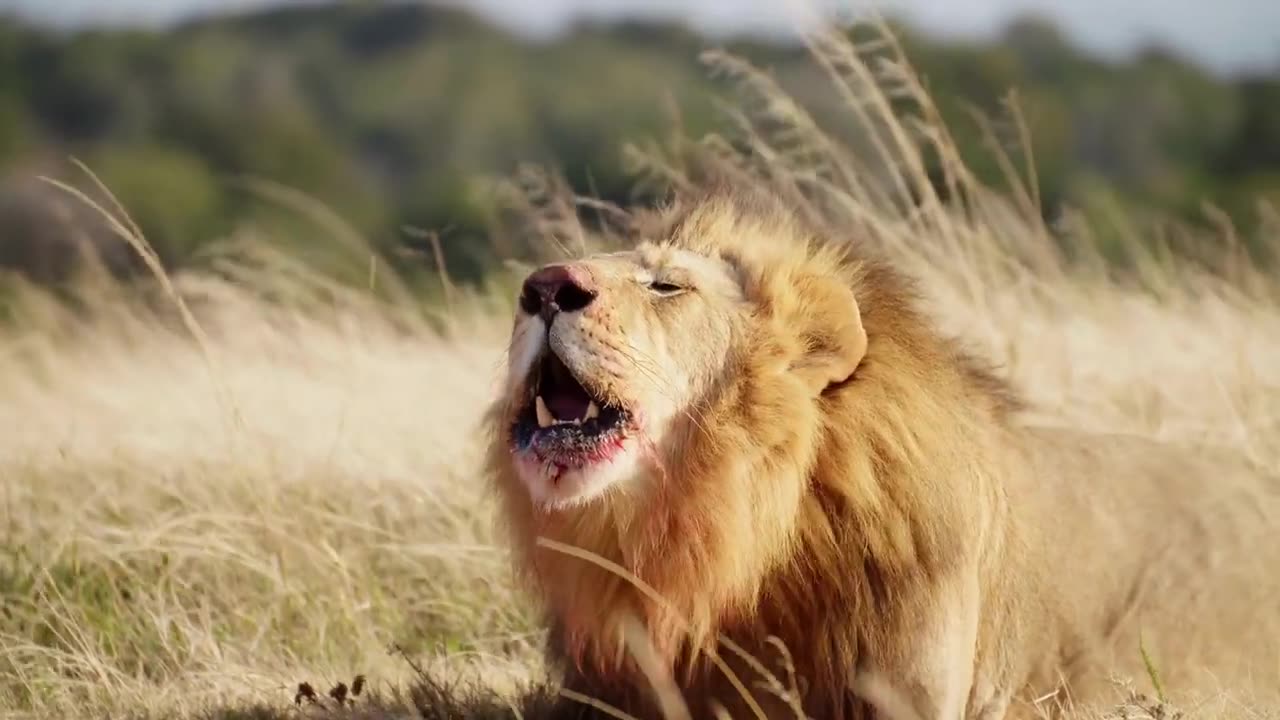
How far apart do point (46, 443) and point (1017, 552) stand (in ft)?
12.9

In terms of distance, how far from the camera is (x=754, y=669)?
3.75m

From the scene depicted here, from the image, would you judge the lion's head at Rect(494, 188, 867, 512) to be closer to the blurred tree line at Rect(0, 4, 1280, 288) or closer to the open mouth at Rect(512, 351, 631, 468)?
the open mouth at Rect(512, 351, 631, 468)

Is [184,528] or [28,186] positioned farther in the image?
[28,186]

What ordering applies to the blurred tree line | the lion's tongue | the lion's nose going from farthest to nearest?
the blurred tree line
the lion's tongue
the lion's nose

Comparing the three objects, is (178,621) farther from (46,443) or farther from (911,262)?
(911,262)

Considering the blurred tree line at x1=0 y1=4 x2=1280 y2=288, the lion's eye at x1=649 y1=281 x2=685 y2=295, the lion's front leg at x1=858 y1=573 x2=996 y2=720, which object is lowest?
the blurred tree line at x1=0 y1=4 x2=1280 y2=288

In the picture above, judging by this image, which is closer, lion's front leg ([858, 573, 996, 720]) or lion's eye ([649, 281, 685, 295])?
lion's front leg ([858, 573, 996, 720])

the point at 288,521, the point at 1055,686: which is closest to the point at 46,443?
the point at 288,521

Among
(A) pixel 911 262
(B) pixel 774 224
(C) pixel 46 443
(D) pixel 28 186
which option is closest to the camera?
(B) pixel 774 224

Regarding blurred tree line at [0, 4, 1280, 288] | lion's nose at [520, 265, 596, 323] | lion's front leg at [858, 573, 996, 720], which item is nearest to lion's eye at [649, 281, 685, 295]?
lion's nose at [520, 265, 596, 323]

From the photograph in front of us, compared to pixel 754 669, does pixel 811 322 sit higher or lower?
higher

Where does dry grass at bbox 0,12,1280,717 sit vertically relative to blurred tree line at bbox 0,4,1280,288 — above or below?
above

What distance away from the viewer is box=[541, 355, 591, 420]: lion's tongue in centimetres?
377

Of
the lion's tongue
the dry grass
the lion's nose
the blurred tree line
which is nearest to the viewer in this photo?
the lion's nose
